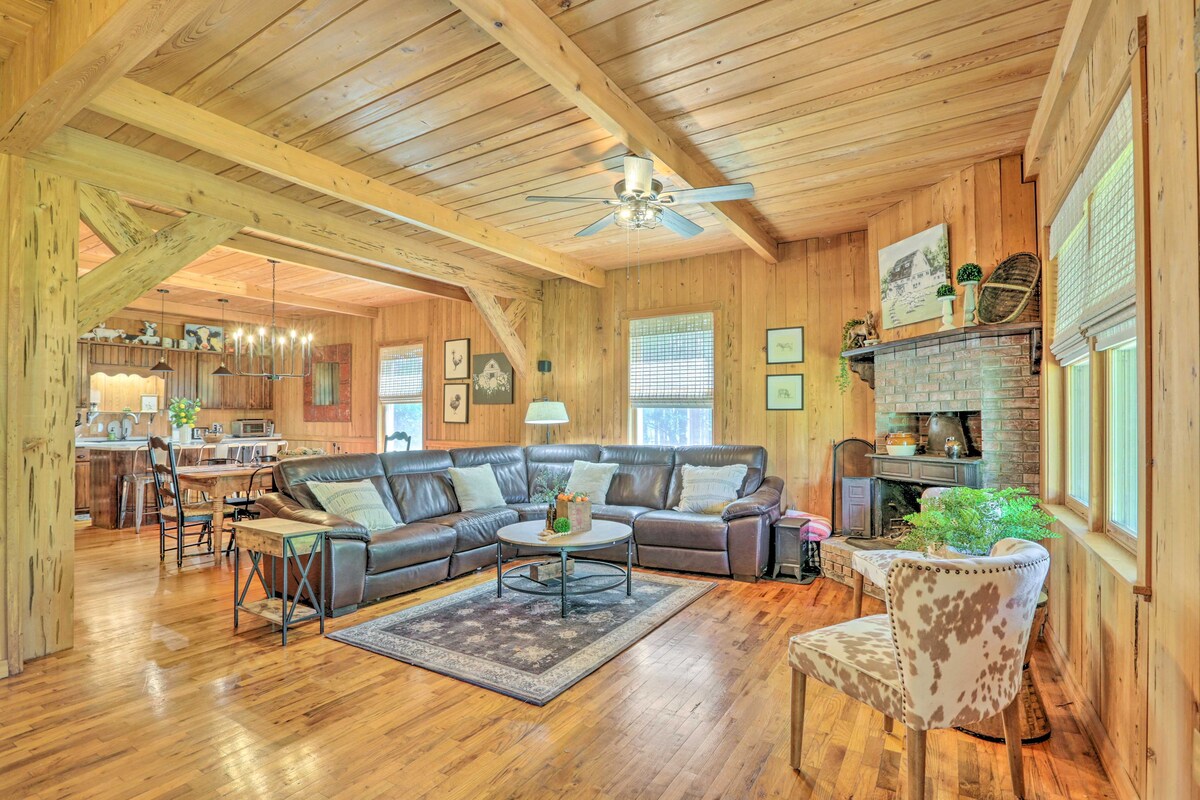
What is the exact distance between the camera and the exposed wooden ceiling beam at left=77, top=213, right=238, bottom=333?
11.3 ft

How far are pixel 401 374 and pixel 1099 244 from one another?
776 cm

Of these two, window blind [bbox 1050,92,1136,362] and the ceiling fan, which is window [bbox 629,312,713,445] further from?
window blind [bbox 1050,92,1136,362]

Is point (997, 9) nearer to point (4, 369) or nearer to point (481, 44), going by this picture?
point (481, 44)

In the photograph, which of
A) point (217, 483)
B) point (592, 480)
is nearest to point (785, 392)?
point (592, 480)

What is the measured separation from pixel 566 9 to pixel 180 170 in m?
2.84

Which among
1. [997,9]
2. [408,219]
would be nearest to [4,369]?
[408,219]

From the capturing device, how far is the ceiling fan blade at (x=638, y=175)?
3365 millimetres

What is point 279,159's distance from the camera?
136 inches

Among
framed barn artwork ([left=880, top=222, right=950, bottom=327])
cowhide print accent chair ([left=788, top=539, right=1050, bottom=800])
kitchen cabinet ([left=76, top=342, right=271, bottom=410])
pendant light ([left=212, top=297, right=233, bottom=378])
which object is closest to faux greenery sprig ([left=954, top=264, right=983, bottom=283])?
framed barn artwork ([left=880, top=222, right=950, bottom=327])

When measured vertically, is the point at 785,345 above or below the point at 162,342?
below

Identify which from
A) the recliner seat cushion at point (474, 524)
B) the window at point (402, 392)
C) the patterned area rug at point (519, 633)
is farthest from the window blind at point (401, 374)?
the patterned area rug at point (519, 633)

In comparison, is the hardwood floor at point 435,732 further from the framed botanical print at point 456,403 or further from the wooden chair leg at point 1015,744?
the framed botanical print at point 456,403

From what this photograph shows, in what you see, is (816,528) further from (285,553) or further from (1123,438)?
(285,553)

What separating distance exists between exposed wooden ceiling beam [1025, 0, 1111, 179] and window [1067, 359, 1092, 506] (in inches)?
46.0
